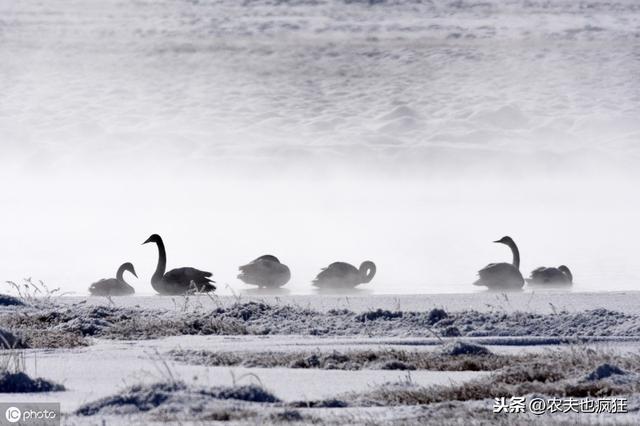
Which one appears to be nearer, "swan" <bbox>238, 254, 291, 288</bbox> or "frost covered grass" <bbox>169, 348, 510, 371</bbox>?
"frost covered grass" <bbox>169, 348, 510, 371</bbox>

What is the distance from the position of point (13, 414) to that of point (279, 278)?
31.8 feet

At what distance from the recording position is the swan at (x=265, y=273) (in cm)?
1725

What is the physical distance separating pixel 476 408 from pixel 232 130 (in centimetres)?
5687

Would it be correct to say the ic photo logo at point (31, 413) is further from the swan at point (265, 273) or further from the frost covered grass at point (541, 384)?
the swan at point (265, 273)

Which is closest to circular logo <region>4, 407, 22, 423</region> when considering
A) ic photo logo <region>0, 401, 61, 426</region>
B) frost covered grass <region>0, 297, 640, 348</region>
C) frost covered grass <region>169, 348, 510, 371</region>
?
ic photo logo <region>0, 401, 61, 426</region>

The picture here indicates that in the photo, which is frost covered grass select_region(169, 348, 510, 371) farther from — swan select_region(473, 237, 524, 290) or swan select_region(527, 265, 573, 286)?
swan select_region(527, 265, 573, 286)

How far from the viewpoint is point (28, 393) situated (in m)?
8.56

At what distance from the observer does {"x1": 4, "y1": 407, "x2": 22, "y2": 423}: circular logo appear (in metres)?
7.64

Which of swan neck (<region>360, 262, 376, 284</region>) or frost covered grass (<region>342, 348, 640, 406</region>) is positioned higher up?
swan neck (<region>360, 262, 376, 284</region>)

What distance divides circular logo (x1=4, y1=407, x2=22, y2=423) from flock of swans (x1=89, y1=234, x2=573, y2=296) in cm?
848

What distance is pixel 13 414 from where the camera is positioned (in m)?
7.75

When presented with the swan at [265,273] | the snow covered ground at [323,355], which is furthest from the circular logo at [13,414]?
the swan at [265,273]

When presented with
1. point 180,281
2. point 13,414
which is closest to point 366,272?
point 180,281

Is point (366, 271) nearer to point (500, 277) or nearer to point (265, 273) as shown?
point (265, 273)
